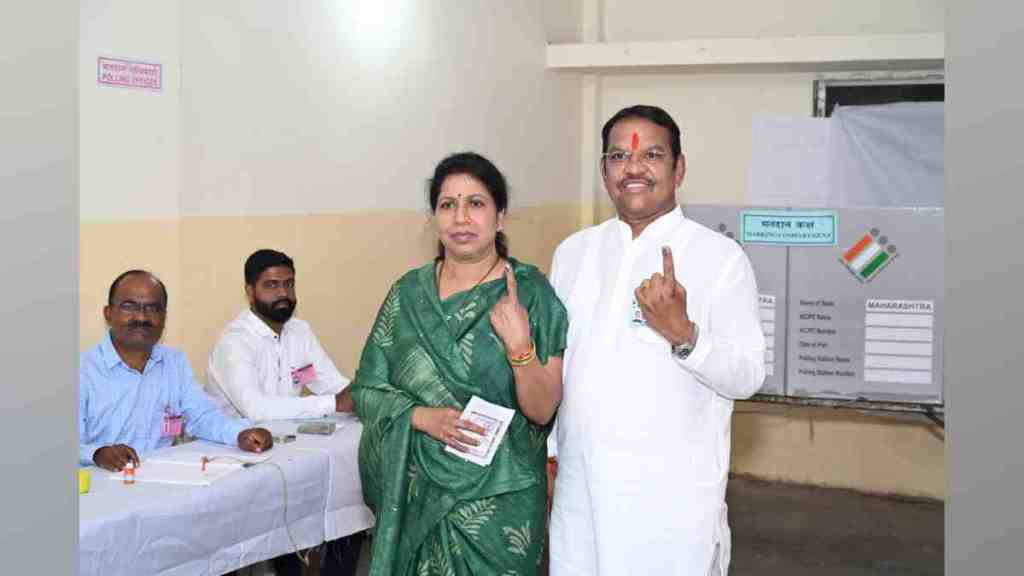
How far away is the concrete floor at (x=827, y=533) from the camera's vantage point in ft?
20.3

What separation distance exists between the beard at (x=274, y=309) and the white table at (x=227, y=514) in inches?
26.9

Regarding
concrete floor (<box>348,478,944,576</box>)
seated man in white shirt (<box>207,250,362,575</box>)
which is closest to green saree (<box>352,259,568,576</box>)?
seated man in white shirt (<box>207,250,362,575</box>)

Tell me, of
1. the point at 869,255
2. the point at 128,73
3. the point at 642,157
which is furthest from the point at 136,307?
the point at 869,255

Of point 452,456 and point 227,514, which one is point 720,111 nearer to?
point 227,514

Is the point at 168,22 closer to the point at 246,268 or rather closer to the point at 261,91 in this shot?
the point at 261,91

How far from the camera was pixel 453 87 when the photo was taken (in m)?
6.82

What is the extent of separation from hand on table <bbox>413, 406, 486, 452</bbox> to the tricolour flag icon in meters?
3.26

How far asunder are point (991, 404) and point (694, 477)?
189 centimetres

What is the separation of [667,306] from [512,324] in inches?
13.8

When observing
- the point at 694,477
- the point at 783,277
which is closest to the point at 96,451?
the point at 694,477

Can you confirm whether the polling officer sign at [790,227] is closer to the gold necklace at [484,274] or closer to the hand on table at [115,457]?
the gold necklace at [484,274]

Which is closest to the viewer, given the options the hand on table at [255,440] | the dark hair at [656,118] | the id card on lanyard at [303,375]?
the dark hair at [656,118]

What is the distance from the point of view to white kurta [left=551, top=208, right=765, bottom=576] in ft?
9.04

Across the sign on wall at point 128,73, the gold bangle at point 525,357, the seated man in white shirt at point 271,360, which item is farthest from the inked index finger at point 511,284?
the sign on wall at point 128,73
